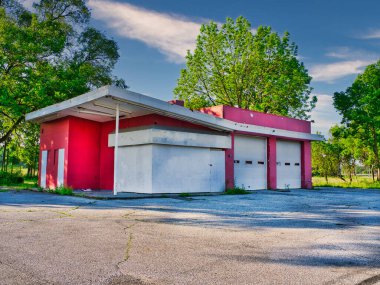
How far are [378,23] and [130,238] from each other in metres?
16.3

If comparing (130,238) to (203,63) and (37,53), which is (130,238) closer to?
(37,53)

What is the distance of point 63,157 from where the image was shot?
1662 centimetres

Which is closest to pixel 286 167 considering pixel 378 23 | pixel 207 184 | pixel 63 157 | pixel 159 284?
pixel 207 184

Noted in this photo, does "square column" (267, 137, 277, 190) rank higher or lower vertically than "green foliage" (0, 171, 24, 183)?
higher

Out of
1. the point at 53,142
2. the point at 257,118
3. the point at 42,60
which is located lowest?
the point at 53,142

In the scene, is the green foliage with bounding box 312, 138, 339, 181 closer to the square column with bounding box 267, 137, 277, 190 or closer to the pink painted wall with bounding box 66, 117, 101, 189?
the square column with bounding box 267, 137, 277, 190

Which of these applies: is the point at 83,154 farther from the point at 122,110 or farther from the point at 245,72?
the point at 245,72

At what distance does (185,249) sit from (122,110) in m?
10.8

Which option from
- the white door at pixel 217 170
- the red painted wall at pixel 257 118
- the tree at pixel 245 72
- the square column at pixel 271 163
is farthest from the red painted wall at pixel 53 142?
the tree at pixel 245 72

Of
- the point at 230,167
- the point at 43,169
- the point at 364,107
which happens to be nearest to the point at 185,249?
the point at 230,167

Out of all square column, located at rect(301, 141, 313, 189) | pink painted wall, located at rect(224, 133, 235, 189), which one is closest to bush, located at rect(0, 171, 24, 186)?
pink painted wall, located at rect(224, 133, 235, 189)

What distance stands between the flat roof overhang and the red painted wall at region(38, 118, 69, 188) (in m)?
0.43

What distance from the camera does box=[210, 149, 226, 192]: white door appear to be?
1638cm

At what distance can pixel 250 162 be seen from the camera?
62.3ft
